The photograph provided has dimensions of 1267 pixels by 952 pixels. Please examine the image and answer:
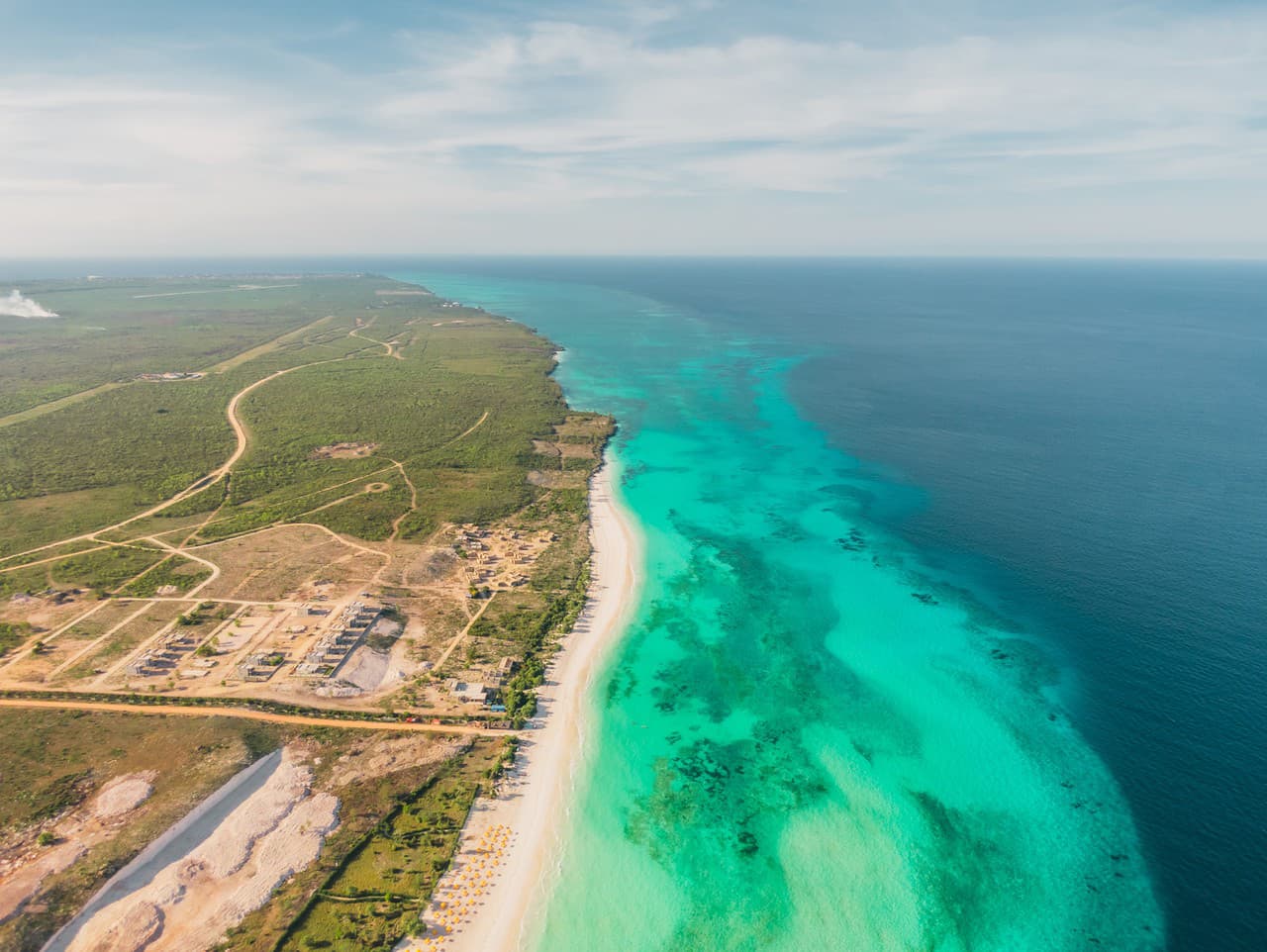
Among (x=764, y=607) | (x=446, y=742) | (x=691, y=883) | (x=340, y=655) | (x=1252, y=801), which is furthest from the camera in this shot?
(x=764, y=607)

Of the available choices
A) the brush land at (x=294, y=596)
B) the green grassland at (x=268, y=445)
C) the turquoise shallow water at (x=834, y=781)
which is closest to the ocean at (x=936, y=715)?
the turquoise shallow water at (x=834, y=781)

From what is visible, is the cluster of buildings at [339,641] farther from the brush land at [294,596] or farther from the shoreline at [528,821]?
the shoreline at [528,821]

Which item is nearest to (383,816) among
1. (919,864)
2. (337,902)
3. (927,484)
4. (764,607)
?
(337,902)

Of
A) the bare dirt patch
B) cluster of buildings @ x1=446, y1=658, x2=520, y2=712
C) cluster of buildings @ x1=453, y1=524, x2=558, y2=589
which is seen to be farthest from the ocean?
the bare dirt patch

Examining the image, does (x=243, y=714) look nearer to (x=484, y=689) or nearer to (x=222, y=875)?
(x=222, y=875)

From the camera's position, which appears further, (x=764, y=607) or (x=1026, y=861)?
(x=764, y=607)

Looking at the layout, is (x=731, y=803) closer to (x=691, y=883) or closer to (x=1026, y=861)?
(x=691, y=883)
